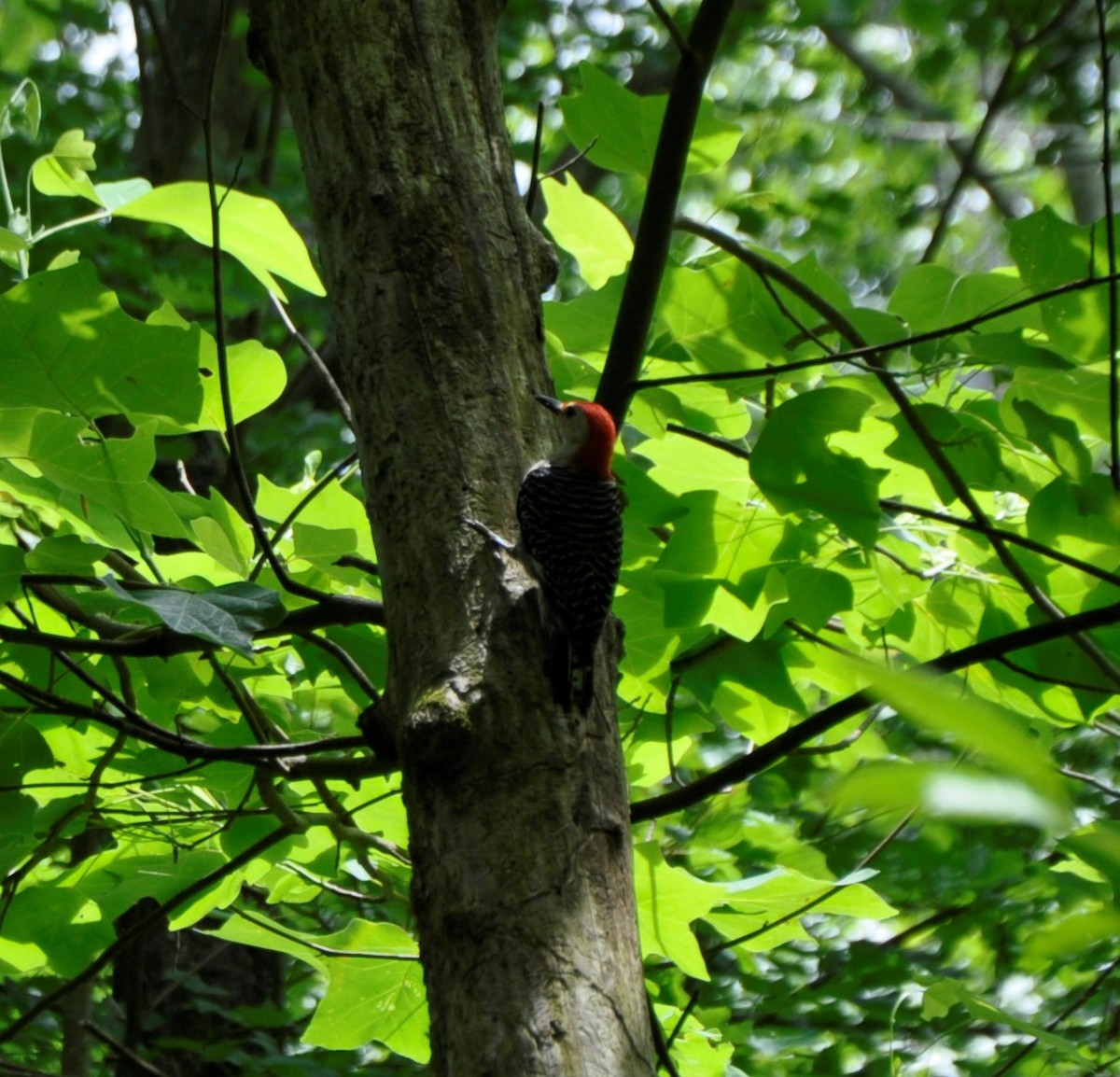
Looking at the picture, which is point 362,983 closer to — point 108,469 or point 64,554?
point 64,554

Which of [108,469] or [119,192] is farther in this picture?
[119,192]

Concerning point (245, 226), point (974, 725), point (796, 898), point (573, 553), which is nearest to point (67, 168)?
point (245, 226)

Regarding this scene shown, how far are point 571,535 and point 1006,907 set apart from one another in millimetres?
2784

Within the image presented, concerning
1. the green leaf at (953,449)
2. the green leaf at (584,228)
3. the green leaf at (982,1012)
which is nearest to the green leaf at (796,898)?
the green leaf at (982,1012)

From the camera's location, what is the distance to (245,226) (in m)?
1.99

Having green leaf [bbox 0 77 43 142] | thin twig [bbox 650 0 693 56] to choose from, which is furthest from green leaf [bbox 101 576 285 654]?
thin twig [bbox 650 0 693 56]

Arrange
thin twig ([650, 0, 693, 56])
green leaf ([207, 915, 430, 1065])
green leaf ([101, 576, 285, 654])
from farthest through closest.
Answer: green leaf ([207, 915, 430, 1065]) < thin twig ([650, 0, 693, 56]) < green leaf ([101, 576, 285, 654])

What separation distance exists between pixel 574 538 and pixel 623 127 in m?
0.90

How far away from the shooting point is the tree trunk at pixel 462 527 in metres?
1.23

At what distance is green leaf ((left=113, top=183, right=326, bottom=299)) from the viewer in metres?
1.94

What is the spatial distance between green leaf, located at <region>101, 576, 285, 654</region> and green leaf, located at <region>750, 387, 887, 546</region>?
789 mm

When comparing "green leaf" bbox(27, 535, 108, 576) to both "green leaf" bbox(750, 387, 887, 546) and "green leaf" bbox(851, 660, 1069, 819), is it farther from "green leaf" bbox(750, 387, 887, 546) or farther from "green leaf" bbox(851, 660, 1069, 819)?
"green leaf" bbox(851, 660, 1069, 819)

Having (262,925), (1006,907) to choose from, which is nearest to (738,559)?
(262,925)

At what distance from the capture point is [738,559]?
208 centimetres
